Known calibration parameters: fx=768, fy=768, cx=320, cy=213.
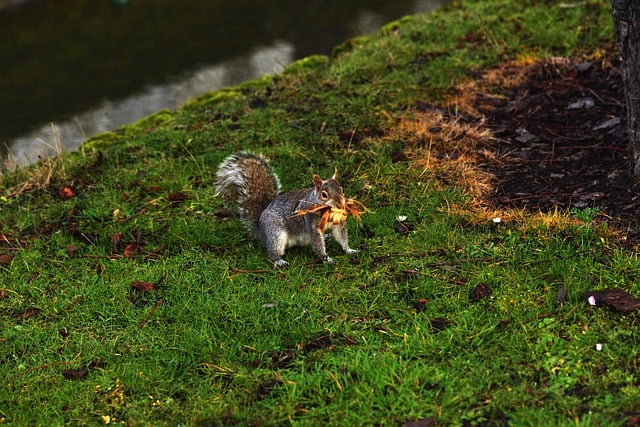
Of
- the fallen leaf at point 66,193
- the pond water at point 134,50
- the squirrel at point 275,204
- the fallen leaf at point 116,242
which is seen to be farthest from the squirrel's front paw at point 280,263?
the pond water at point 134,50

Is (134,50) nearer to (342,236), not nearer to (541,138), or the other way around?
(541,138)

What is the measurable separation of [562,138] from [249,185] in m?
2.13

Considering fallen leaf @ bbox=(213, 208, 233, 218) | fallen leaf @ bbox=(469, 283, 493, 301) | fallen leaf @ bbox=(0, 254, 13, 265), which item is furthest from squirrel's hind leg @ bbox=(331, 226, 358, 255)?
fallen leaf @ bbox=(0, 254, 13, 265)

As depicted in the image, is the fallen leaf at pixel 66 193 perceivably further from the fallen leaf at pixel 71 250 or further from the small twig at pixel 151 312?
the small twig at pixel 151 312

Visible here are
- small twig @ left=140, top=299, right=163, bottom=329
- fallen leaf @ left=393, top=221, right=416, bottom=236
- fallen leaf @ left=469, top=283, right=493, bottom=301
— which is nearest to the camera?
fallen leaf @ left=469, top=283, right=493, bottom=301

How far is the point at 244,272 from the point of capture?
4.10 meters

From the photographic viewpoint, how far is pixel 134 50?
9.88m

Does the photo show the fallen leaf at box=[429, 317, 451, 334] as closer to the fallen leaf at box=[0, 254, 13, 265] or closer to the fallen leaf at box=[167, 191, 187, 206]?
the fallen leaf at box=[167, 191, 187, 206]

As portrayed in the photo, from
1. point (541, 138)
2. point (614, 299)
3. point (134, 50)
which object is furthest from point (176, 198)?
point (134, 50)

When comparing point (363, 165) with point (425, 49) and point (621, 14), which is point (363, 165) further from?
point (425, 49)

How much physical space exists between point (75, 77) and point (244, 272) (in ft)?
19.8

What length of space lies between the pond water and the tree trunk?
4.54 m

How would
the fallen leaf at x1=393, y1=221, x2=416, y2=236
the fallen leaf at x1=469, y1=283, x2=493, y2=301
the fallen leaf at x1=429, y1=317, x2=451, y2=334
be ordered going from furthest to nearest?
the fallen leaf at x1=393, y1=221, x2=416, y2=236 → the fallen leaf at x1=469, y1=283, x2=493, y2=301 → the fallen leaf at x1=429, y1=317, x2=451, y2=334

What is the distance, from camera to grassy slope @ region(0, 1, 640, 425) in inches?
121
